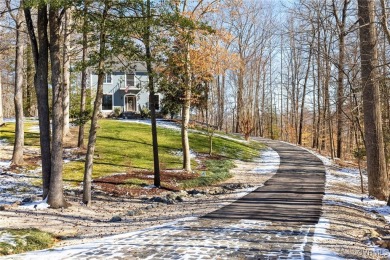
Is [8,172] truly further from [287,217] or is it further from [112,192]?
[287,217]

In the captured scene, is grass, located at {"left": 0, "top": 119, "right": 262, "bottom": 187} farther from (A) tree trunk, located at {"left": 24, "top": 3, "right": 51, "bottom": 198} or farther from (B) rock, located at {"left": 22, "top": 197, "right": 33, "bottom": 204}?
(A) tree trunk, located at {"left": 24, "top": 3, "right": 51, "bottom": 198}

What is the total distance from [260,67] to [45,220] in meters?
44.3

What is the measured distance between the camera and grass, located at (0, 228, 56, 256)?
23.4ft

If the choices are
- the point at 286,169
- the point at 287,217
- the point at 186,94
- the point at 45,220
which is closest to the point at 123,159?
the point at 186,94

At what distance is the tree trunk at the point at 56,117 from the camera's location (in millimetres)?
11172

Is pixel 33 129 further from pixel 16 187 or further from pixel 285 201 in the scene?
pixel 285 201

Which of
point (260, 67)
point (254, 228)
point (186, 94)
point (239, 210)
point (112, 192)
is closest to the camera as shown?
point (254, 228)

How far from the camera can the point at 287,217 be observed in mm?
9867

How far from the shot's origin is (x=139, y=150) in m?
23.6

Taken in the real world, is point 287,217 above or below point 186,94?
below

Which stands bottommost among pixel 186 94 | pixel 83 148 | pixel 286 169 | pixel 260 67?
pixel 286 169

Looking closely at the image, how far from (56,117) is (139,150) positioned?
12.4 meters

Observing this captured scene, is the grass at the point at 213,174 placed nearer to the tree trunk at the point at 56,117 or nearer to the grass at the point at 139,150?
the grass at the point at 139,150

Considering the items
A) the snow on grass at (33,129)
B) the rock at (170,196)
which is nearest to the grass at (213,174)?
the rock at (170,196)
